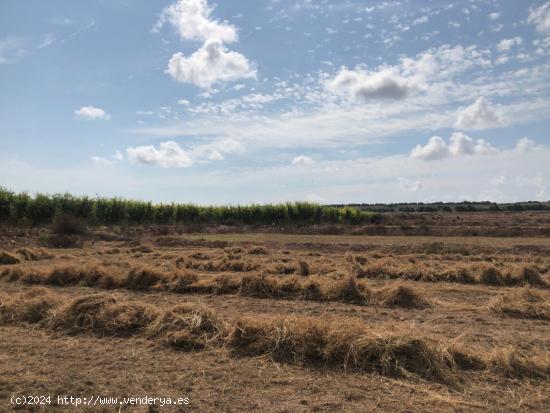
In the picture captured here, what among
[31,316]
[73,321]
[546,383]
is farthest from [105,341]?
[546,383]

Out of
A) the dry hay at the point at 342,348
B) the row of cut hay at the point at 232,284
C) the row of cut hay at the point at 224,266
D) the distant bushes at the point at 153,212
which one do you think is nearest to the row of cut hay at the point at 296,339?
the dry hay at the point at 342,348

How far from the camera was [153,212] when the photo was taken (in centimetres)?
6062

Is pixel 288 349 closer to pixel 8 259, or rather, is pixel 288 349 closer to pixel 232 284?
pixel 232 284

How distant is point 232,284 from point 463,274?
7809 mm

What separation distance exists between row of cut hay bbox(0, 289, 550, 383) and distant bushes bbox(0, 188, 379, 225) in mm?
34658

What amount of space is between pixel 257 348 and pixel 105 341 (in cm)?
250

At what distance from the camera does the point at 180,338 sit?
6930 millimetres

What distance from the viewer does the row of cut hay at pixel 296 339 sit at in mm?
5852

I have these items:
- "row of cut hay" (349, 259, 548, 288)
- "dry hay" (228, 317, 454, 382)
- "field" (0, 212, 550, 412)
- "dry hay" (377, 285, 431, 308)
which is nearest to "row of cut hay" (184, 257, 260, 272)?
"row of cut hay" (349, 259, 548, 288)

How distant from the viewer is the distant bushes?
43156mm

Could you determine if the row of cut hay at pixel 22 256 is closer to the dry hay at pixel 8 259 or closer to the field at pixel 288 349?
the dry hay at pixel 8 259

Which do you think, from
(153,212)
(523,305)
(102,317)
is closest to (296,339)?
(102,317)

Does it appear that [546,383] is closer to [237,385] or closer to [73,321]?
[237,385]

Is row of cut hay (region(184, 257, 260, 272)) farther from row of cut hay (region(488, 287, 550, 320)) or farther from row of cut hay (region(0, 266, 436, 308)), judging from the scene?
row of cut hay (region(488, 287, 550, 320))
